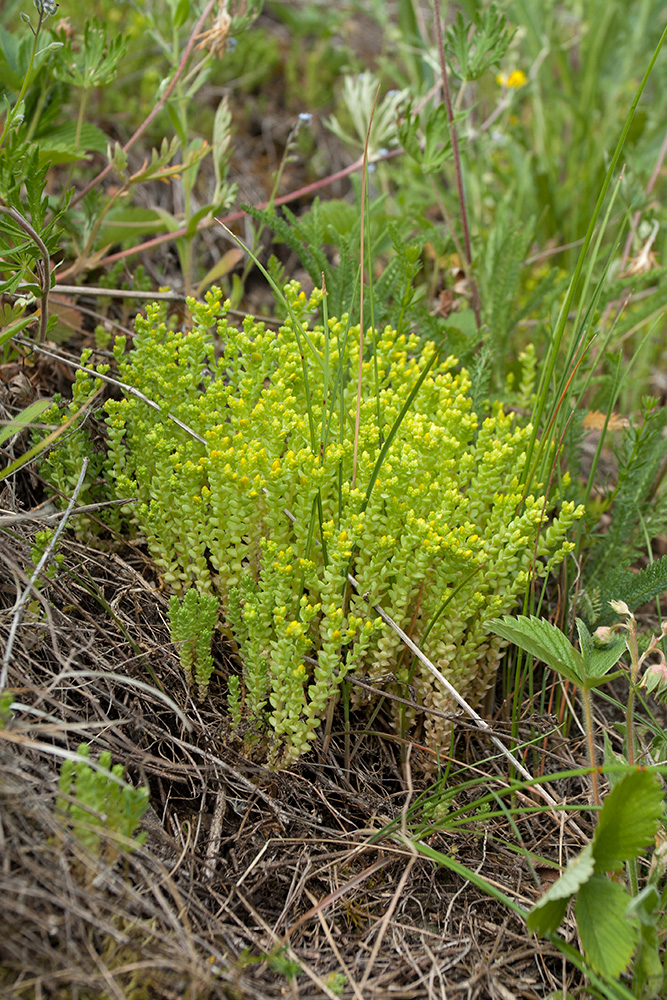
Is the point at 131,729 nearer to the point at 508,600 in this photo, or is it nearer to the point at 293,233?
the point at 508,600

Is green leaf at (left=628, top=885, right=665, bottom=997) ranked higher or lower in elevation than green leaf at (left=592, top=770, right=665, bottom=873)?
lower

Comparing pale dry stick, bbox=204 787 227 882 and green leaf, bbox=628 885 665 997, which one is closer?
green leaf, bbox=628 885 665 997

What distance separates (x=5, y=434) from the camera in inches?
60.9

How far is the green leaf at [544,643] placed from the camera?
147 cm

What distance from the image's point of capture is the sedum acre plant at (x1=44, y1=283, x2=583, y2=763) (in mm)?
1533

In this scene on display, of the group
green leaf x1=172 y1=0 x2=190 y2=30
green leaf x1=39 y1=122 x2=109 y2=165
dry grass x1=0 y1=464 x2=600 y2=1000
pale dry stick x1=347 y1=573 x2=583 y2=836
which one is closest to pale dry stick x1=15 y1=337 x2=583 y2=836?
pale dry stick x1=347 y1=573 x2=583 y2=836

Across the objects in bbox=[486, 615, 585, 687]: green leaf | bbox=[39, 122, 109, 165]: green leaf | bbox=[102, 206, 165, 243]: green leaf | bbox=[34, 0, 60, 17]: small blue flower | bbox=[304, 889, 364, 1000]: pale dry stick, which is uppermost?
bbox=[34, 0, 60, 17]: small blue flower

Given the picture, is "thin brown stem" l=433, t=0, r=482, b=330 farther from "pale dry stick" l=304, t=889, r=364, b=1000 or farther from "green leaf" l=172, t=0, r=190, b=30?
"pale dry stick" l=304, t=889, r=364, b=1000

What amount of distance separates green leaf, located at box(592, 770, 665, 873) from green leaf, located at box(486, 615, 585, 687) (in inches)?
9.4

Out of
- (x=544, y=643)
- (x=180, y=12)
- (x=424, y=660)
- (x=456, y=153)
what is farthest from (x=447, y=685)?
(x=180, y=12)

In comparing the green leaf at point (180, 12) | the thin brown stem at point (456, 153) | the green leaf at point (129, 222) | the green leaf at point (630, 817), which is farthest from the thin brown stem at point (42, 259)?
the green leaf at point (630, 817)

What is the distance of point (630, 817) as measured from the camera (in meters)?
1.29

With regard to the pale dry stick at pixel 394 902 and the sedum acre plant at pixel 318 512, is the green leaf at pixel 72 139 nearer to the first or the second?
the sedum acre plant at pixel 318 512

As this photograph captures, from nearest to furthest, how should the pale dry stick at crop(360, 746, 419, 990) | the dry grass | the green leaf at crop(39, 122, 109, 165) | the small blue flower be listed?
the dry grass < the pale dry stick at crop(360, 746, 419, 990) < the small blue flower < the green leaf at crop(39, 122, 109, 165)
